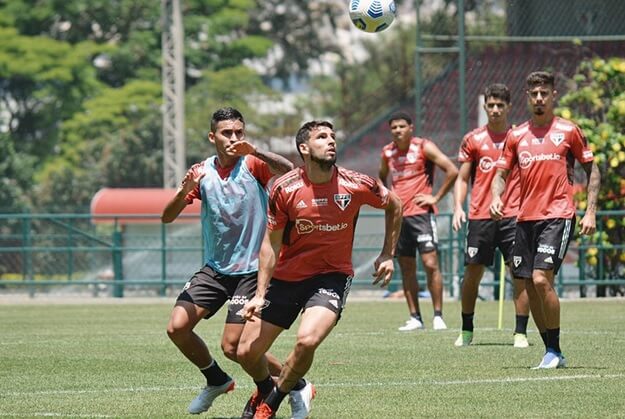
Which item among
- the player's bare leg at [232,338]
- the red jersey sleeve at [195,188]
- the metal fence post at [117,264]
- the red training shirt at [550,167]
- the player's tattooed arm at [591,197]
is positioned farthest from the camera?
the metal fence post at [117,264]

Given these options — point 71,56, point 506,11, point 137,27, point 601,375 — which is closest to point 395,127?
point 601,375

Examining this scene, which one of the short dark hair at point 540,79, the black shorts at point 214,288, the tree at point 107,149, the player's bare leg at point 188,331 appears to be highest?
the short dark hair at point 540,79

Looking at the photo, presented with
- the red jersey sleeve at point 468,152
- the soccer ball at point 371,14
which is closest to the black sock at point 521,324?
the red jersey sleeve at point 468,152

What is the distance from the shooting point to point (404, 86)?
34094 mm

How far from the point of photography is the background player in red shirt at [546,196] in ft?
36.8

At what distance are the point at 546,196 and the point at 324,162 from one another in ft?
10.5

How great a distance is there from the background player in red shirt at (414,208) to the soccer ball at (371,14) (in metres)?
2.27

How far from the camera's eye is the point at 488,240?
14.0 metres

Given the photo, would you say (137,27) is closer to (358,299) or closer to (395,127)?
(358,299)

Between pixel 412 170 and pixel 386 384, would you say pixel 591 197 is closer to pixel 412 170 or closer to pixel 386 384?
pixel 386 384

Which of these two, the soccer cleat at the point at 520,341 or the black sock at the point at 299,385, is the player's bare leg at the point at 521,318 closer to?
the soccer cleat at the point at 520,341

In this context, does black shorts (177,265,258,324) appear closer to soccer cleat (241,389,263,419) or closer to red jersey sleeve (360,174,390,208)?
soccer cleat (241,389,263,419)

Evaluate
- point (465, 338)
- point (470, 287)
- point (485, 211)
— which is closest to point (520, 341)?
point (465, 338)

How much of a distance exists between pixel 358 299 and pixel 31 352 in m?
11.1
